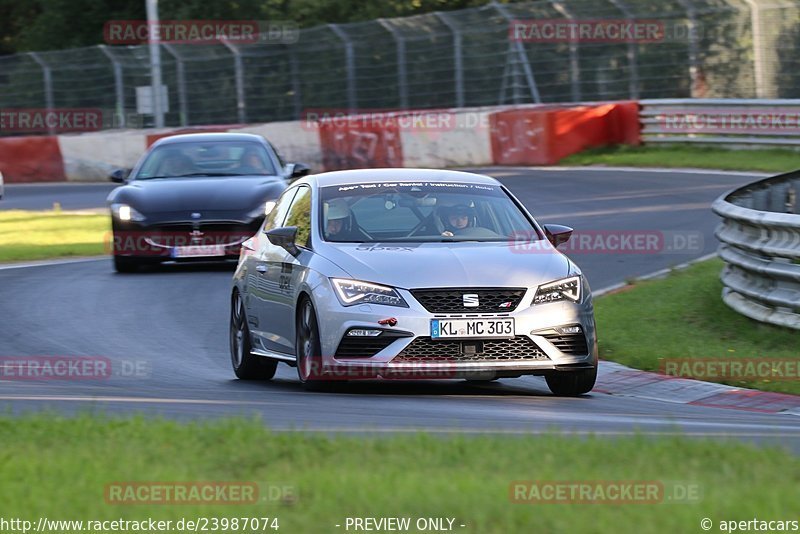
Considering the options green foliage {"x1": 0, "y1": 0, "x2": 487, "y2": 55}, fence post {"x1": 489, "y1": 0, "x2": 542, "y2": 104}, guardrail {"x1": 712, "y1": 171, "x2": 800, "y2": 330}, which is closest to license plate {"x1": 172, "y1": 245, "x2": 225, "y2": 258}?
guardrail {"x1": 712, "y1": 171, "x2": 800, "y2": 330}

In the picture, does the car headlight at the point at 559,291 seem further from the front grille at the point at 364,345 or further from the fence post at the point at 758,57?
the fence post at the point at 758,57

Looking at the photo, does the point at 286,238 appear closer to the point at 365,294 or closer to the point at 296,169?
the point at 365,294

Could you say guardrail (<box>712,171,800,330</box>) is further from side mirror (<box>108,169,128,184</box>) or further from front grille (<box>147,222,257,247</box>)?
side mirror (<box>108,169,128,184</box>)

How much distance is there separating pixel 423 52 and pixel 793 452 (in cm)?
2902

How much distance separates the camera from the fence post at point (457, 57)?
3397 centimetres

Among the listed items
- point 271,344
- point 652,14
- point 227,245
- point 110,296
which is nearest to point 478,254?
point 271,344

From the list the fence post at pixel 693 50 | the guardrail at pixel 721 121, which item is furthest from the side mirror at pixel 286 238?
the fence post at pixel 693 50

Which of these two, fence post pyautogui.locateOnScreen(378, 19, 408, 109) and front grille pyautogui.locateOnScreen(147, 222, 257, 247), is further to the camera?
fence post pyautogui.locateOnScreen(378, 19, 408, 109)

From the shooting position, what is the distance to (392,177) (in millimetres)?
10430

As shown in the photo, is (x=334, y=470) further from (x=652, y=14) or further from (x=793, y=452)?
(x=652, y=14)

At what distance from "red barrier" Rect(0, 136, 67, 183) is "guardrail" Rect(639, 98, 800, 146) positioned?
14.4 m

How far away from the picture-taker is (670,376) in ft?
33.9

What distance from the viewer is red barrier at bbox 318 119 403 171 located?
104ft

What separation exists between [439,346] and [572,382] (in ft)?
3.34
